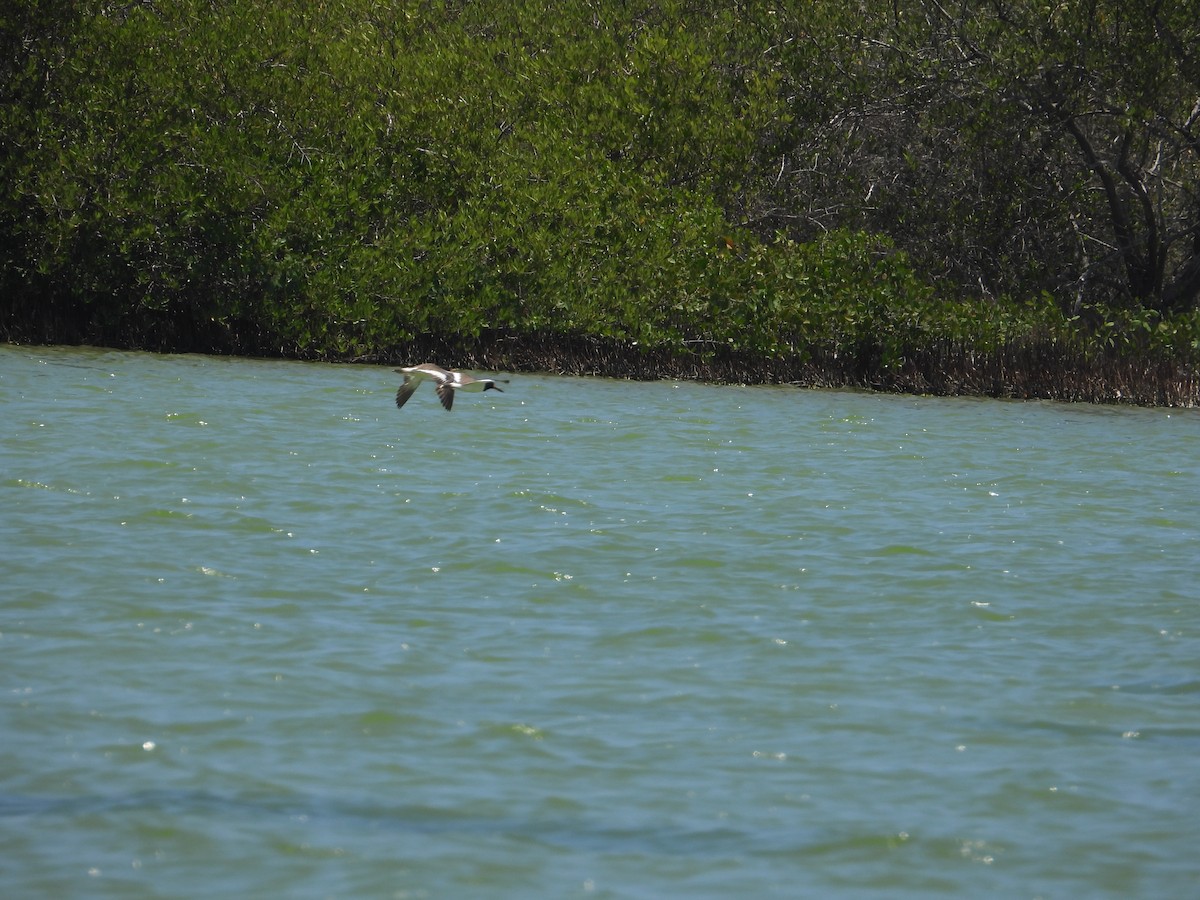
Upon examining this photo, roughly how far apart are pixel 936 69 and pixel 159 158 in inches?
419

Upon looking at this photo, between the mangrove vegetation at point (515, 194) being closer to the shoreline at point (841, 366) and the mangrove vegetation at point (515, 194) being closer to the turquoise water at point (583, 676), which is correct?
the shoreline at point (841, 366)

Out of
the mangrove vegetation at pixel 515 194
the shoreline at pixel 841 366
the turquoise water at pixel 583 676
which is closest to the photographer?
the turquoise water at pixel 583 676

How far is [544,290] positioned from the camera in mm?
20969

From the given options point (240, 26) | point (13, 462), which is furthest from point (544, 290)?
point (13, 462)

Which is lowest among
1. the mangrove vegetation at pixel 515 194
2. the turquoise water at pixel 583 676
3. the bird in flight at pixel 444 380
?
the turquoise water at pixel 583 676

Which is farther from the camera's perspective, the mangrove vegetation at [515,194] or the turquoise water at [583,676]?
the mangrove vegetation at [515,194]

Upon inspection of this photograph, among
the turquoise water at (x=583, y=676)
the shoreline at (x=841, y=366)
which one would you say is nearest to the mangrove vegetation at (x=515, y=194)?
the shoreline at (x=841, y=366)

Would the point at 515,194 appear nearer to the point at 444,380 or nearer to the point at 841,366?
the point at 841,366

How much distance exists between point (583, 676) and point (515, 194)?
1552 cm

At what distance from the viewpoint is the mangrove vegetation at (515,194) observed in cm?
2045

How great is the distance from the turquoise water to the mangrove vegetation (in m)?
7.70

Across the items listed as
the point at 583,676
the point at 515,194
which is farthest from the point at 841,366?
the point at 583,676

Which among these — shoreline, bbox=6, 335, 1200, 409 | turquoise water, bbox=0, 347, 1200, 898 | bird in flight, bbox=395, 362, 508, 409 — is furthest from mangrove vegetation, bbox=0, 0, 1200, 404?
bird in flight, bbox=395, 362, 508, 409

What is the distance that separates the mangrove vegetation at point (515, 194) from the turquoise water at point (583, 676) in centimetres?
770
